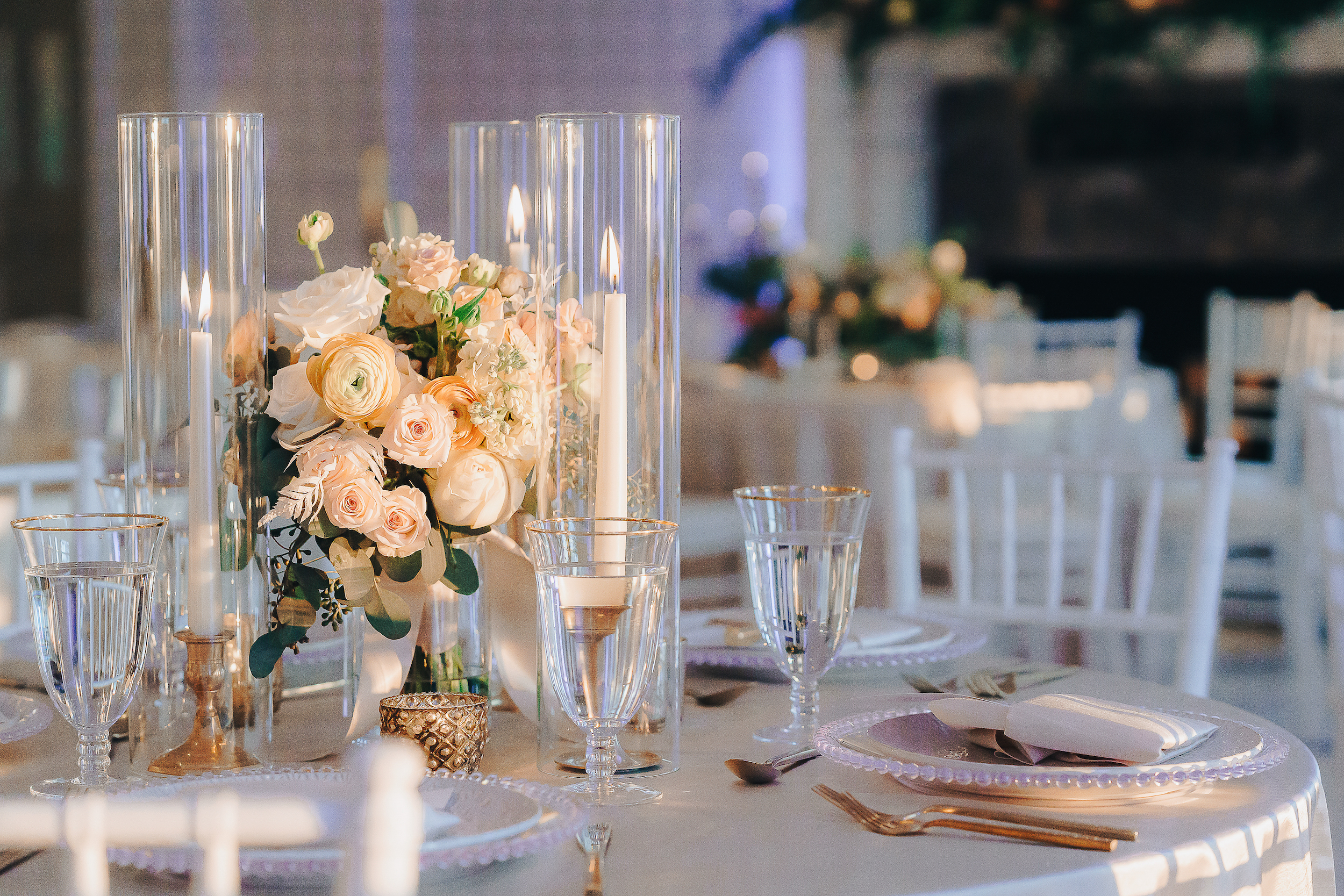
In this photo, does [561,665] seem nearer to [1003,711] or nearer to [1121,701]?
[1003,711]

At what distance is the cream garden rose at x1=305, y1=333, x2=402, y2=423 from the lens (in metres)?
0.92

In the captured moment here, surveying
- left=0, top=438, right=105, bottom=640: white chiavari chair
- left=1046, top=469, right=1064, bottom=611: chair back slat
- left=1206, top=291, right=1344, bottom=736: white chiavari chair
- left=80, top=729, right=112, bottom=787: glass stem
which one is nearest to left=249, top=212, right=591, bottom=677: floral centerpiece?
left=80, top=729, right=112, bottom=787: glass stem

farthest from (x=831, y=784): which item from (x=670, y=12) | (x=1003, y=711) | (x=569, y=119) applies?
(x=670, y=12)

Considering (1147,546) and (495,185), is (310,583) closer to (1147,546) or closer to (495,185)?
(495,185)

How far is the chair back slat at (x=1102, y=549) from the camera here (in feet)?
5.79

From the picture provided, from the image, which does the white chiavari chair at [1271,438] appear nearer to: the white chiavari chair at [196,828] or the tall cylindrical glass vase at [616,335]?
the tall cylindrical glass vase at [616,335]

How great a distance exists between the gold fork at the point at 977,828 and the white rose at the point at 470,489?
32cm

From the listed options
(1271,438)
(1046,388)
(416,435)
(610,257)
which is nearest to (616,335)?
(610,257)

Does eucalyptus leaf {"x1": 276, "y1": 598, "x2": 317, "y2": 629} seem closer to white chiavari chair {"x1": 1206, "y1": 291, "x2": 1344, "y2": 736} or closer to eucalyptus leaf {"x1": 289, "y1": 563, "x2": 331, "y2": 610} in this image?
eucalyptus leaf {"x1": 289, "y1": 563, "x2": 331, "y2": 610}

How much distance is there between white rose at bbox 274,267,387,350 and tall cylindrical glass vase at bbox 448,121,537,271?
0.28m

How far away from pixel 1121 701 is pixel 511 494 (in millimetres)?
527

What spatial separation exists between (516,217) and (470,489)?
1.26 ft

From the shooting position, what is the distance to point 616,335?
994 millimetres

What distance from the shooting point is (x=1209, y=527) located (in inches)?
62.1
